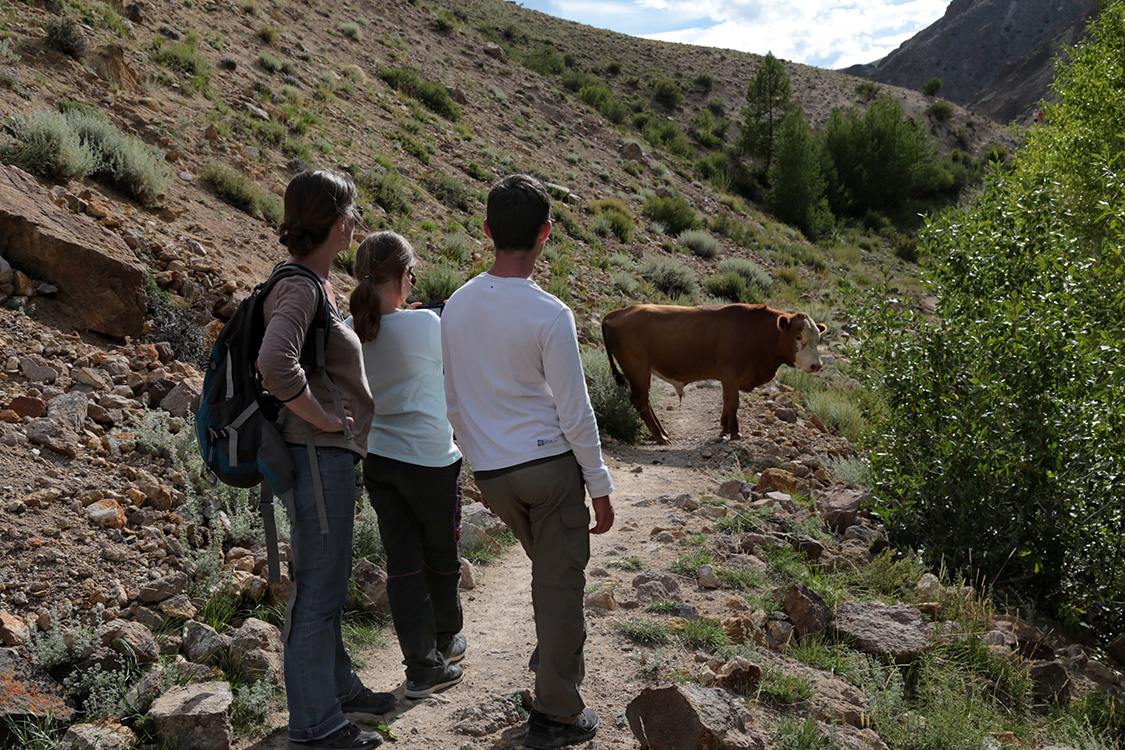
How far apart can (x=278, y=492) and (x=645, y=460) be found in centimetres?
590

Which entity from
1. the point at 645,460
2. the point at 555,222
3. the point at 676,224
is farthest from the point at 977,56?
the point at 645,460

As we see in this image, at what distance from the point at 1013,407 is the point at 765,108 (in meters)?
37.0

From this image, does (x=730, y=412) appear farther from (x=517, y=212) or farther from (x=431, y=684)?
(x=517, y=212)

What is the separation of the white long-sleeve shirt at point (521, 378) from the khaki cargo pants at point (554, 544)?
7 centimetres

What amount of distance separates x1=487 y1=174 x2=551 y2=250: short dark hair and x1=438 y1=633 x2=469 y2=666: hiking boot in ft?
6.79

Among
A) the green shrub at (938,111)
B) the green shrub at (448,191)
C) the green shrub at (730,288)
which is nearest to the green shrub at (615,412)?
the green shrub at (448,191)

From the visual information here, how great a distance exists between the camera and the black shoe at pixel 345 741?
2.71 m

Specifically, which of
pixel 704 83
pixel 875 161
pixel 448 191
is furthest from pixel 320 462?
pixel 704 83

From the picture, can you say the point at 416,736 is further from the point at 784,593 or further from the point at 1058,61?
the point at 1058,61

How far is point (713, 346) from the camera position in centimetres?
877

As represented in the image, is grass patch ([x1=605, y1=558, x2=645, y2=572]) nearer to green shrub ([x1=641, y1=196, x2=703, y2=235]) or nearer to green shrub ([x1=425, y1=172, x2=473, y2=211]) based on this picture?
green shrub ([x1=425, y1=172, x2=473, y2=211])

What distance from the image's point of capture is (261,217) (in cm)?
903

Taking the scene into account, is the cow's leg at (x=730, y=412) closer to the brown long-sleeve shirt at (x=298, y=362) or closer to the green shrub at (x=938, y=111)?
the brown long-sleeve shirt at (x=298, y=362)

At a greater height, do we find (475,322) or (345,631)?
(475,322)
